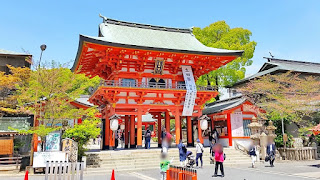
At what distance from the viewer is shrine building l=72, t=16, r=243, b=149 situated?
20359mm

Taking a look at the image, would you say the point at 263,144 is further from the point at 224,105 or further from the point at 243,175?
the point at 243,175

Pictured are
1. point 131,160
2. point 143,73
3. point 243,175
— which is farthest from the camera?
point 143,73

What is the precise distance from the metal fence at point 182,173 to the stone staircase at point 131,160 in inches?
Result: 340

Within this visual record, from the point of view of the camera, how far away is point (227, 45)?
32781 mm

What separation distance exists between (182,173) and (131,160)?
36.0 ft

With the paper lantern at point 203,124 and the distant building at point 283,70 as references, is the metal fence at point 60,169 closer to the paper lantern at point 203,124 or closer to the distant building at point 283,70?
the paper lantern at point 203,124

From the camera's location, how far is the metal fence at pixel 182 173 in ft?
22.0

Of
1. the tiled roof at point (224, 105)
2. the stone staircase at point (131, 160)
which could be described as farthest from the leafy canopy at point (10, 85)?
the tiled roof at point (224, 105)

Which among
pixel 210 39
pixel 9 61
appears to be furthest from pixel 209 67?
pixel 9 61

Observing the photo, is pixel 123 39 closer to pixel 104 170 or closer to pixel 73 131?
pixel 73 131

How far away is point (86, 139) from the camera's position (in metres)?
16.9

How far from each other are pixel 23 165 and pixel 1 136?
10.6 feet

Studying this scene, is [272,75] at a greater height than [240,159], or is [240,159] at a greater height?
[272,75]

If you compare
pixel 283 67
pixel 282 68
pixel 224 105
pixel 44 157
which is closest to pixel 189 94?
pixel 224 105
